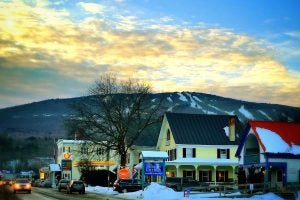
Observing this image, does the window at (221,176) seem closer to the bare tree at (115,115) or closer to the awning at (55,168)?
the bare tree at (115,115)

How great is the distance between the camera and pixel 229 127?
74812 millimetres

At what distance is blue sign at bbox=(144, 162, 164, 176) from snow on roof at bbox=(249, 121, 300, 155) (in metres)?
9.87

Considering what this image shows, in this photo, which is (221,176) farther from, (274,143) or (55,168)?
(55,168)

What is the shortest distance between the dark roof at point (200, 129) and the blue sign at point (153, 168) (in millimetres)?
18732

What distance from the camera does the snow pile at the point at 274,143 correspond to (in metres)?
48.8

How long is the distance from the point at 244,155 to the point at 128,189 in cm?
1319

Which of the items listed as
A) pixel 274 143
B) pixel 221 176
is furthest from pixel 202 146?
pixel 274 143

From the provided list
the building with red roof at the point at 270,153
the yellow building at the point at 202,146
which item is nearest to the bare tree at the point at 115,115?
the yellow building at the point at 202,146

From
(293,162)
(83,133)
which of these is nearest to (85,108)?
(83,133)

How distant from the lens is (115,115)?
246 ft

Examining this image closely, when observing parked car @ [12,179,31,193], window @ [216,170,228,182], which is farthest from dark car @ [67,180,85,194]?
window @ [216,170,228,182]

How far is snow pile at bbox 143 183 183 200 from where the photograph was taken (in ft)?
144

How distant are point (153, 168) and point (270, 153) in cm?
1148

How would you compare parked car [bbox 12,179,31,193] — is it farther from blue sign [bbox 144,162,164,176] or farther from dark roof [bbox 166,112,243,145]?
dark roof [bbox 166,112,243,145]
